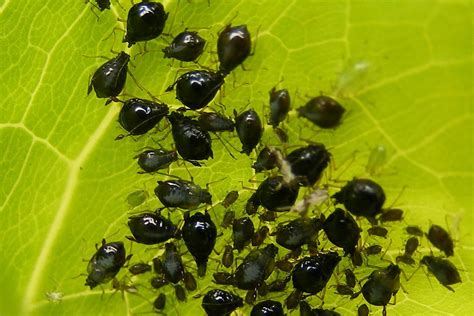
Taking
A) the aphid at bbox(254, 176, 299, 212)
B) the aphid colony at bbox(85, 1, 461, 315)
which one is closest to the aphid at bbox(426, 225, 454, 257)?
the aphid colony at bbox(85, 1, 461, 315)

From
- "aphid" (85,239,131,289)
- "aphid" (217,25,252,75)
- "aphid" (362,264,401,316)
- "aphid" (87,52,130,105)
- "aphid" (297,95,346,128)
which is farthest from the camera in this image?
"aphid" (85,239,131,289)

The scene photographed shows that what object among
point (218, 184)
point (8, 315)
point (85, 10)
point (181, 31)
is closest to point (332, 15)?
point (181, 31)

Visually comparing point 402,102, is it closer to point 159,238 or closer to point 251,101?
point 251,101

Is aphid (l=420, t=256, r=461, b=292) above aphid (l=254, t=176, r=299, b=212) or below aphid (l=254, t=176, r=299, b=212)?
below

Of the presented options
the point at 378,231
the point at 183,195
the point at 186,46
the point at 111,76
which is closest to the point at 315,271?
the point at 378,231

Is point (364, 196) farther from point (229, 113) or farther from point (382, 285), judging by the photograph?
point (229, 113)

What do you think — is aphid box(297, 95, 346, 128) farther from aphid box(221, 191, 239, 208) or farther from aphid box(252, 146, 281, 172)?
aphid box(221, 191, 239, 208)

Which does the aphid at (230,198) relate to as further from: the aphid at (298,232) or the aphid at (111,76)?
the aphid at (111,76)
